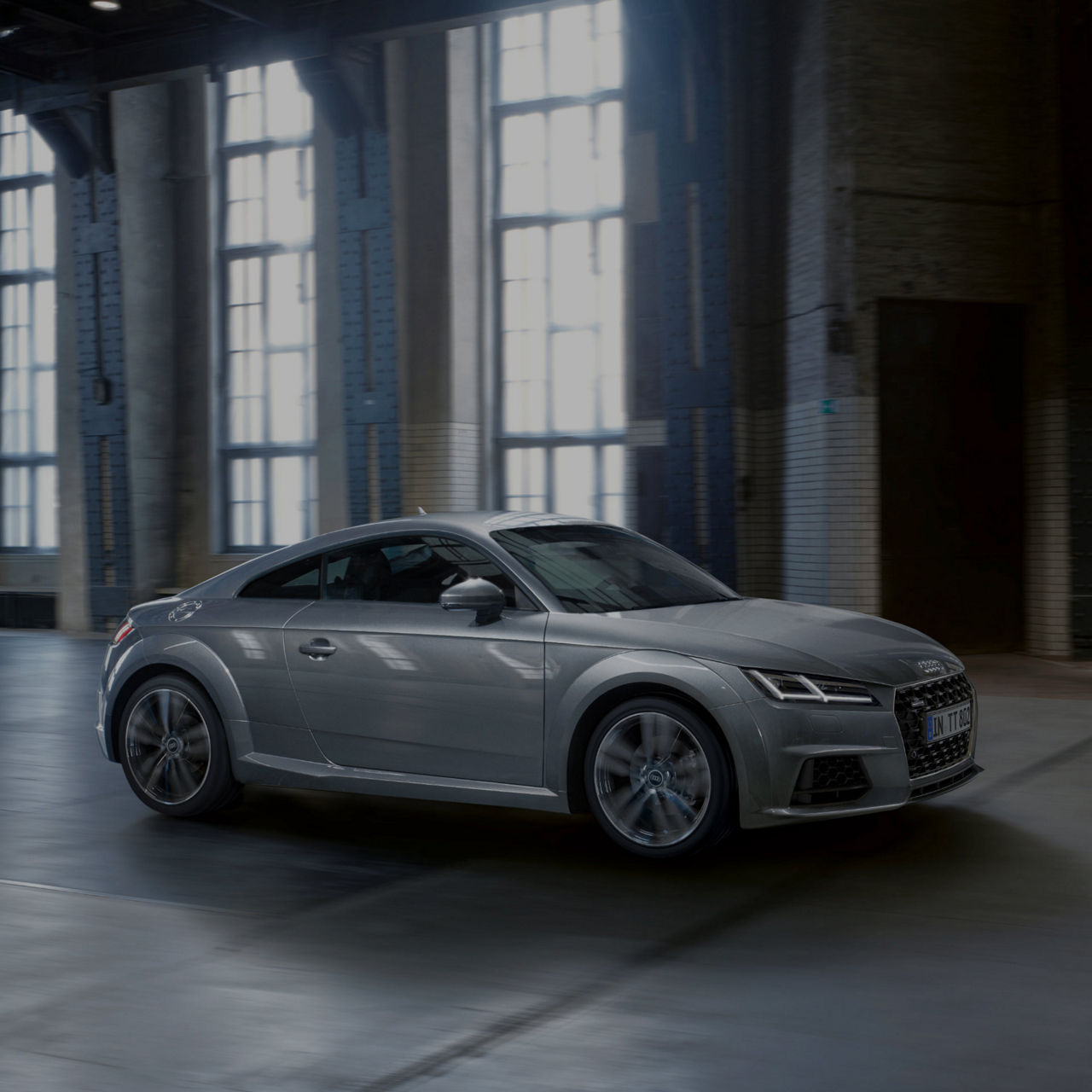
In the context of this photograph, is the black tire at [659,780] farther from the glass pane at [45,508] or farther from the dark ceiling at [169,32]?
the glass pane at [45,508]

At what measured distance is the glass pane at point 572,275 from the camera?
18375 mm

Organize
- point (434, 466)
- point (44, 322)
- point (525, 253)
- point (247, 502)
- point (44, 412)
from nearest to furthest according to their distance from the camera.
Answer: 1. point (434, 466)
2. point (525, 253)
3. point (247, 502)
4. point (44, 322)
5. point (44, 412)

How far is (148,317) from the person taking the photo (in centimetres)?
2031

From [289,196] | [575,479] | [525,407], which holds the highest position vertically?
[289,196]

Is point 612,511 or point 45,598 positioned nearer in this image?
point 612,511

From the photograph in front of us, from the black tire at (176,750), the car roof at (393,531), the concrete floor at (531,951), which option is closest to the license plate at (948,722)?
the concrete floor at (531,951)

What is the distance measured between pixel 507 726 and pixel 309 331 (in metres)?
15.0

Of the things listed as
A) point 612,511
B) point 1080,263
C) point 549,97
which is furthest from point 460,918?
point 549,97

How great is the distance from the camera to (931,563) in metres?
14.4

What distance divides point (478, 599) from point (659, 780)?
1.07 metres

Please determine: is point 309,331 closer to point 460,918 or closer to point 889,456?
point 889,456

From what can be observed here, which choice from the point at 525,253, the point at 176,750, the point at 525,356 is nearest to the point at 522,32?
the point at 525,253

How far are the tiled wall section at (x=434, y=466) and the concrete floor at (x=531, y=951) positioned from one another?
35.0 ft

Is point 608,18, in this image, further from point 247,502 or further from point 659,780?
point 659,780
